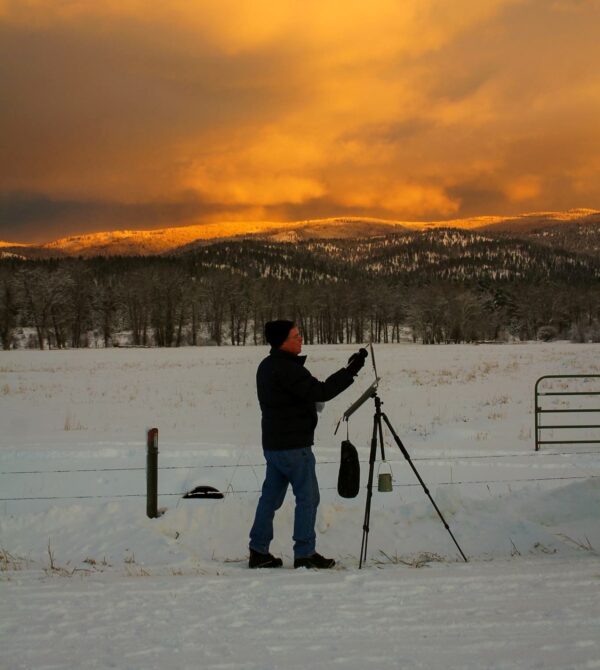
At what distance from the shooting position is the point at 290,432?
5734 millimetres

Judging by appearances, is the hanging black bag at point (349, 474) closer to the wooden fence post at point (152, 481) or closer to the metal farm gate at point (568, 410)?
the wooden fence post at point (152, 481)

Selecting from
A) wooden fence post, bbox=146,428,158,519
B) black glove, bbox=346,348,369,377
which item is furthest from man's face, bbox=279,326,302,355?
wooden fence post, bbox=146,428,158,519

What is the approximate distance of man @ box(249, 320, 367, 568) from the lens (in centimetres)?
566

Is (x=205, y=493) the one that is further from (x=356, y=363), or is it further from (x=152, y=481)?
(x=356, y=363)

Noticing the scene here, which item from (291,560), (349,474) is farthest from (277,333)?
(291,560)

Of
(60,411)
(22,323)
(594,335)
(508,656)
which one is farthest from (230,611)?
(22,323)

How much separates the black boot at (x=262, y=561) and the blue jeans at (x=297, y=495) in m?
0.05

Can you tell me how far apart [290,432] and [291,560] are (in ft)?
5.35

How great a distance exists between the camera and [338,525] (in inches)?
295

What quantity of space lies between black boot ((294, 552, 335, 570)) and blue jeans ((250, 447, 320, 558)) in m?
0.04

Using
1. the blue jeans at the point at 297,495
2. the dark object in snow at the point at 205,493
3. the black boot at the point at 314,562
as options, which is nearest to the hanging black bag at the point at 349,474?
the blue jeans at the point at 297,495

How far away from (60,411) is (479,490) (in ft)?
50.8

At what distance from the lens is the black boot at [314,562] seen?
562cm

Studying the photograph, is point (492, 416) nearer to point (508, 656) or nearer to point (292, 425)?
point (292, 425)
